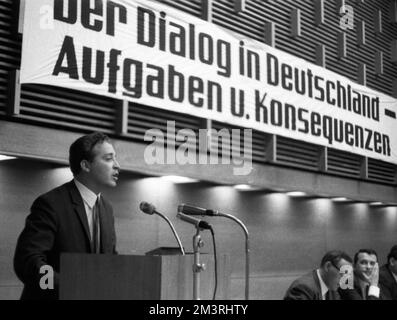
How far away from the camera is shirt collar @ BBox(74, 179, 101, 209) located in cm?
297

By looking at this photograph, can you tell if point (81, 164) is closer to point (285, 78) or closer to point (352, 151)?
point (285, 78)

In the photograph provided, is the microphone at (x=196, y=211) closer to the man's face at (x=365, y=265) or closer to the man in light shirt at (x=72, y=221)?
the man in light shirt at (x=72, y=221)

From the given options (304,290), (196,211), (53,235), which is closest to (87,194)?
(53,235)

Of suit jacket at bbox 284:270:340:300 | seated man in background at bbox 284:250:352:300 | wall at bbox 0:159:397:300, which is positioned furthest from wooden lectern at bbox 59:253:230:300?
wall at bbox 0:159:397:300

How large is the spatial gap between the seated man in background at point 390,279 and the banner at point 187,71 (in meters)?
1.86

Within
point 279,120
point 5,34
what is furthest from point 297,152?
point 5,34

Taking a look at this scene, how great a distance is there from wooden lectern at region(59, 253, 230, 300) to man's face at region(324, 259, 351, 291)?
2.06 m

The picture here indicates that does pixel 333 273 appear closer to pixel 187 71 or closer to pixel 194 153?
pixel 194 153

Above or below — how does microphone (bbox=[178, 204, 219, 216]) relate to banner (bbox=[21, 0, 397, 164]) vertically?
below

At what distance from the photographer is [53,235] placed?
2738 millimetres

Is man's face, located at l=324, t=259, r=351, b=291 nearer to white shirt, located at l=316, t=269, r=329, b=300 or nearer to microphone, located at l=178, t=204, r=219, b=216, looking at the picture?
white shirt, located at l=316, t=269, r=329, b=300

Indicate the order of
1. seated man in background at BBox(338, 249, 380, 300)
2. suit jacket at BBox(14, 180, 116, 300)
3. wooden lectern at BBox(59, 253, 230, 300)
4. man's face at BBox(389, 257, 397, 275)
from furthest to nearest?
man's face at BBox(389, 257, 397, 275) < seated man in background at BBox(338, 249, 380, 300) < suit jacket at BBox(14, 180, 116, 300) < wooden lectern at BBox(59, 253, 230, 300)

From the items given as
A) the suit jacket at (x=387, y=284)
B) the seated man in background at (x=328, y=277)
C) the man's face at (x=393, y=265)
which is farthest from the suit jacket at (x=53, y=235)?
the man's face at (x=393, y=265)

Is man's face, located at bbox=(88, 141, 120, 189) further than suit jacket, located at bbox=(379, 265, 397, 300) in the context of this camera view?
No
